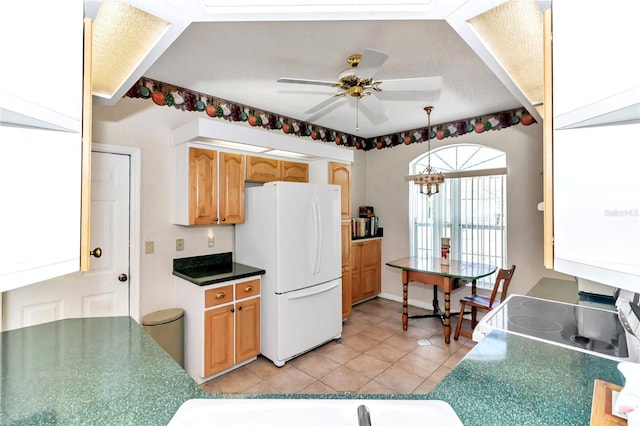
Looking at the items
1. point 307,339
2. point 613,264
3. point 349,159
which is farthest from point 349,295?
point 613,264

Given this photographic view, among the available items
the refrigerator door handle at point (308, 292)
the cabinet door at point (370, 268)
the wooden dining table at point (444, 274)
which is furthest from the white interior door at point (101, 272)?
the cabinet door at point (370, 268)

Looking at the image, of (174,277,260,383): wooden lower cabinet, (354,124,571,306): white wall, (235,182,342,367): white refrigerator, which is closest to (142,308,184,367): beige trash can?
(174,277,260,383): wooden lower cabinet

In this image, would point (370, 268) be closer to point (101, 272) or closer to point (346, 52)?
point (346, 52)

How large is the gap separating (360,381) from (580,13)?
2.65 meters

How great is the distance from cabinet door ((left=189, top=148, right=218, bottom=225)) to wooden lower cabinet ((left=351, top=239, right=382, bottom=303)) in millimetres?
2223

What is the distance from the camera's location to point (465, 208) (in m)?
4.01

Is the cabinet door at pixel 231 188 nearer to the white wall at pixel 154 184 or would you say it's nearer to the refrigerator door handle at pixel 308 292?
the white wall at pixel 154 184

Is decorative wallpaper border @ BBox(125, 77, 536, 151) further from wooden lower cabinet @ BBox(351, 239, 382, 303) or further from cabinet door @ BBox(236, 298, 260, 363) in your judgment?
cabinet door @ BBox(236, 298, 260, 363)

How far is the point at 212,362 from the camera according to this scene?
2.52 metres

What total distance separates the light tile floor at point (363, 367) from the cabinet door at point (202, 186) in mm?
1409

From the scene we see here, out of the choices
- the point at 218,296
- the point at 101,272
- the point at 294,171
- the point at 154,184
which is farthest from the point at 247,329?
the point at 294,171

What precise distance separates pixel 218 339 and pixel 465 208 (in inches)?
132

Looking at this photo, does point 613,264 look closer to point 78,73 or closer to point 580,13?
point 580,13

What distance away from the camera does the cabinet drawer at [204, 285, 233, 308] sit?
250 cm
